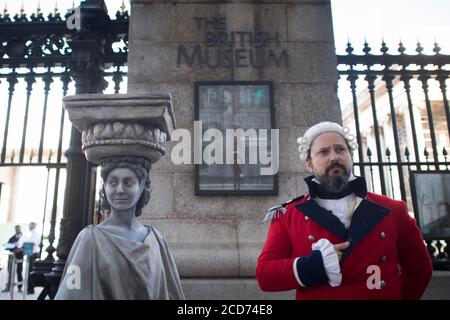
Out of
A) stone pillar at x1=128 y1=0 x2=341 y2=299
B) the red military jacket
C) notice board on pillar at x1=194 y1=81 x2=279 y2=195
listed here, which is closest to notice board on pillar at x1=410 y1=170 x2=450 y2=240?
stone pillar at x1=128 y1=0 x2=341 y2=299

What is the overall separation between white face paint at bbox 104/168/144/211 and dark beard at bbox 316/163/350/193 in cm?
114

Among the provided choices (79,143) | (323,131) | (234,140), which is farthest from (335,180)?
(79,143)

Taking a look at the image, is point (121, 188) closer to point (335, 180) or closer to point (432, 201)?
point (335, 180)

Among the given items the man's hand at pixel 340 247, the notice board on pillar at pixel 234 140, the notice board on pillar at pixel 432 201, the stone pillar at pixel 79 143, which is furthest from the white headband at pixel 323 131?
the stone pillar at pixel 79 143

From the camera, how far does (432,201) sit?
5156 millimetres

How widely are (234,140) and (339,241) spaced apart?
2.72 m

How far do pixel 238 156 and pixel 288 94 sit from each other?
115cm

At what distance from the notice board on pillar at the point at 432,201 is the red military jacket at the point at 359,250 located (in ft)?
10.8

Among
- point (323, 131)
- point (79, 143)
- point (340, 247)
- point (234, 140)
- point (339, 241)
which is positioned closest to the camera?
point (340, 247)

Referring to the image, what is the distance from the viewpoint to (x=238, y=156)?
4.57 m

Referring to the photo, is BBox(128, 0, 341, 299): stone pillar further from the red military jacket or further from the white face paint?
the white face paint

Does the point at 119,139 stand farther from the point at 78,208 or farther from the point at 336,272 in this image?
the point at 78,208

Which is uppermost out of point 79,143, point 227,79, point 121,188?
point 227,79
